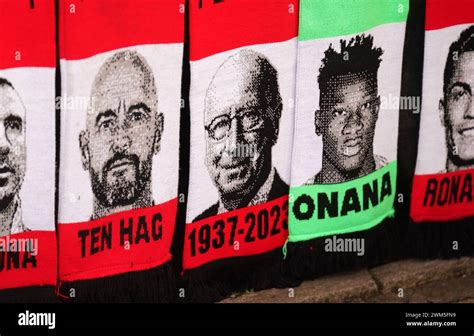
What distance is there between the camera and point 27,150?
3346 mm

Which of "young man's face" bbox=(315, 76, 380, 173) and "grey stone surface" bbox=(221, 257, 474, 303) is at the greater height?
"young man's face" bbox=(315, 76, 380, 173)

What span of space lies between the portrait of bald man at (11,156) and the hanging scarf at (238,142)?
0.64 metres

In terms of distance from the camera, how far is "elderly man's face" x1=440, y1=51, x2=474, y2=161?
4.02 m

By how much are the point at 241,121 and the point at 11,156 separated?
88cm

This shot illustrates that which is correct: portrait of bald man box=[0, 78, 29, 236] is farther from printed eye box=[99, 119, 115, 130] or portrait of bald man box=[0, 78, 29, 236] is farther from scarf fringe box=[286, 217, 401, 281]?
scarf fringe box=[286, 217, 401, 281]

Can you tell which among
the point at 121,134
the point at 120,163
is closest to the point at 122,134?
the point at 121,134

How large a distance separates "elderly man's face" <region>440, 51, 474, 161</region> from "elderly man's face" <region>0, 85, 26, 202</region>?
1729 millimetres

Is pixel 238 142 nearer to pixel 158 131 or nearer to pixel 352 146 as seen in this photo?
pixel 158 131

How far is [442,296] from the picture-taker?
13.7ft

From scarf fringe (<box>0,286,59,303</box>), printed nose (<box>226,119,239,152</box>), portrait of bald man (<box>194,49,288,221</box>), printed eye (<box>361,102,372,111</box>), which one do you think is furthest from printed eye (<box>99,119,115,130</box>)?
printed eye (<box>361,102,372,111</box>)

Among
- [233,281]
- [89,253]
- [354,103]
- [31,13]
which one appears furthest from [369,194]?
[31,13]

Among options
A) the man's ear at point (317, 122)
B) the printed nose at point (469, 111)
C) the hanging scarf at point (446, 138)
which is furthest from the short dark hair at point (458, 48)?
the man's ear at point (317, 122)

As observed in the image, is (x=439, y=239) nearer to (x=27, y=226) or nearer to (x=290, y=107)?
(x=290, y=107)

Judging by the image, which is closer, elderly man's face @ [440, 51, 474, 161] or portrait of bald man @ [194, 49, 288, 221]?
portrait of bald man @ [194, 49, 288, 221]
